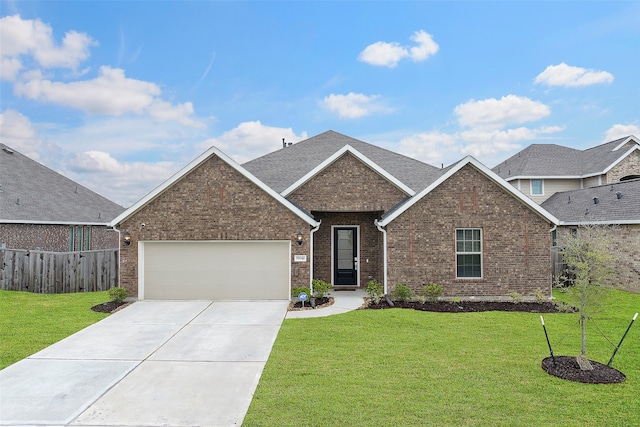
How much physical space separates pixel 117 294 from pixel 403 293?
890 centimetres

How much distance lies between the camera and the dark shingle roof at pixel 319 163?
16781mm

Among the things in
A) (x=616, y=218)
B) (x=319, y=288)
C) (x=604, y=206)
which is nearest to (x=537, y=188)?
(x=604, y=206)

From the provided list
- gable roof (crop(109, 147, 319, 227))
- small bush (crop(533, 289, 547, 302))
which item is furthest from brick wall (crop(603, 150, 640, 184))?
gable roof (crop(109, 147, 319, 227))

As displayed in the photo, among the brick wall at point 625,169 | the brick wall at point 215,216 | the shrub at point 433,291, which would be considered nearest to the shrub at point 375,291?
the shrub at point 433,291

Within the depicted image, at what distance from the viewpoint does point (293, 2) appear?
51.9ft

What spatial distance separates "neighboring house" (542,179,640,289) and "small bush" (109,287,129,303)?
13843mm

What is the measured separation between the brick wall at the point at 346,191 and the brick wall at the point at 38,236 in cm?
1247

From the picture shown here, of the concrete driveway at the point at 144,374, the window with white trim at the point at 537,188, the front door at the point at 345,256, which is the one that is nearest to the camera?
the concrete driveway at the point at 144,374

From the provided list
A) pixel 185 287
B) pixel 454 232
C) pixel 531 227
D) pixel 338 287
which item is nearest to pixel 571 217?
pixel 531 227

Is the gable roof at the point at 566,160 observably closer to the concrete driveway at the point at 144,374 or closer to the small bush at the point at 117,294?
the concrete driveway at the point at 144,374

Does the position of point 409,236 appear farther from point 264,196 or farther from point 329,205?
point 264,196

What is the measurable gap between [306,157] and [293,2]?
638 centimetres

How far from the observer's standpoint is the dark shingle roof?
16781mm

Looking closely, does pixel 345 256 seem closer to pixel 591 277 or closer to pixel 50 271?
pixel 591 277
